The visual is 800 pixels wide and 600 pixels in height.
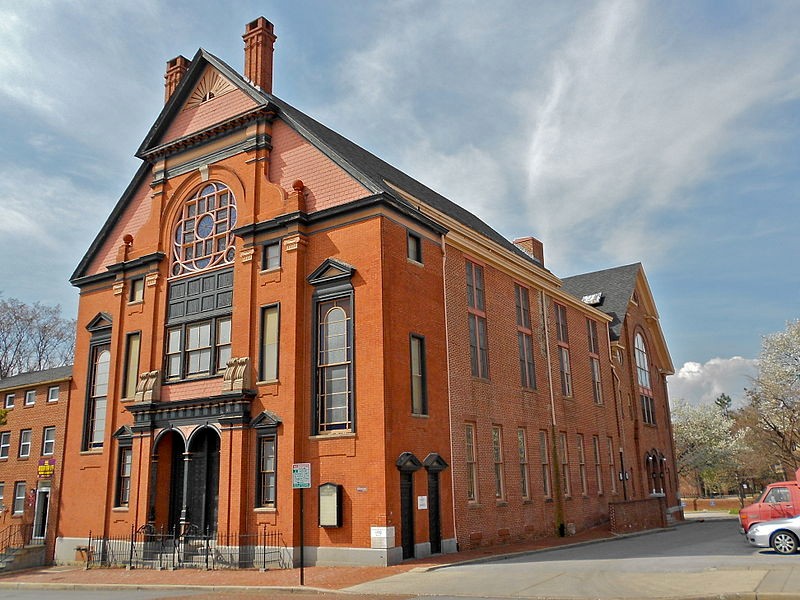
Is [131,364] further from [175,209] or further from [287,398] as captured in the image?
[287,398]

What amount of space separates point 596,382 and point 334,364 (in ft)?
66.1

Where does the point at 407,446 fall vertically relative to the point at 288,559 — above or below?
above

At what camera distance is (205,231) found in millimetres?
26969

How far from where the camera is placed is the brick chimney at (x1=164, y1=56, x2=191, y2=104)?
31.1 metres

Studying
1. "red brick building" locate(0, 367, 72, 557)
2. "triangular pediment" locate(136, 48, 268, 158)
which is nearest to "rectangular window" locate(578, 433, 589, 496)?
"triangular pediment" locate(136, 48, 268, 158)

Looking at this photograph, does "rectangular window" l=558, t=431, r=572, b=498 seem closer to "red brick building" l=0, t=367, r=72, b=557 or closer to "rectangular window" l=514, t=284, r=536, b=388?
"rectangular window" l=514, t=284, r=536, b=388

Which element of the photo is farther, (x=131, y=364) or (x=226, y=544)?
(x=131, y=364)

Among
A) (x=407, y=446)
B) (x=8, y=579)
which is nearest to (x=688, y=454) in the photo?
(x=407, y=446)

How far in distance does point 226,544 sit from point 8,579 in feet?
27.2

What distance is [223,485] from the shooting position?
2252 cm

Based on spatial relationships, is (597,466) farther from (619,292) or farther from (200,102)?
(200,102)

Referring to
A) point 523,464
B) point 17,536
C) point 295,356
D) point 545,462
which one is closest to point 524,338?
point 545,462

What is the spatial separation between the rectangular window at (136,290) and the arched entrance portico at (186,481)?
6.27m

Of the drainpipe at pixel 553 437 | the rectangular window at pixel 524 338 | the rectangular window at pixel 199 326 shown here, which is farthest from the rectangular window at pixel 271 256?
the drainpipe at pixel 553 437
